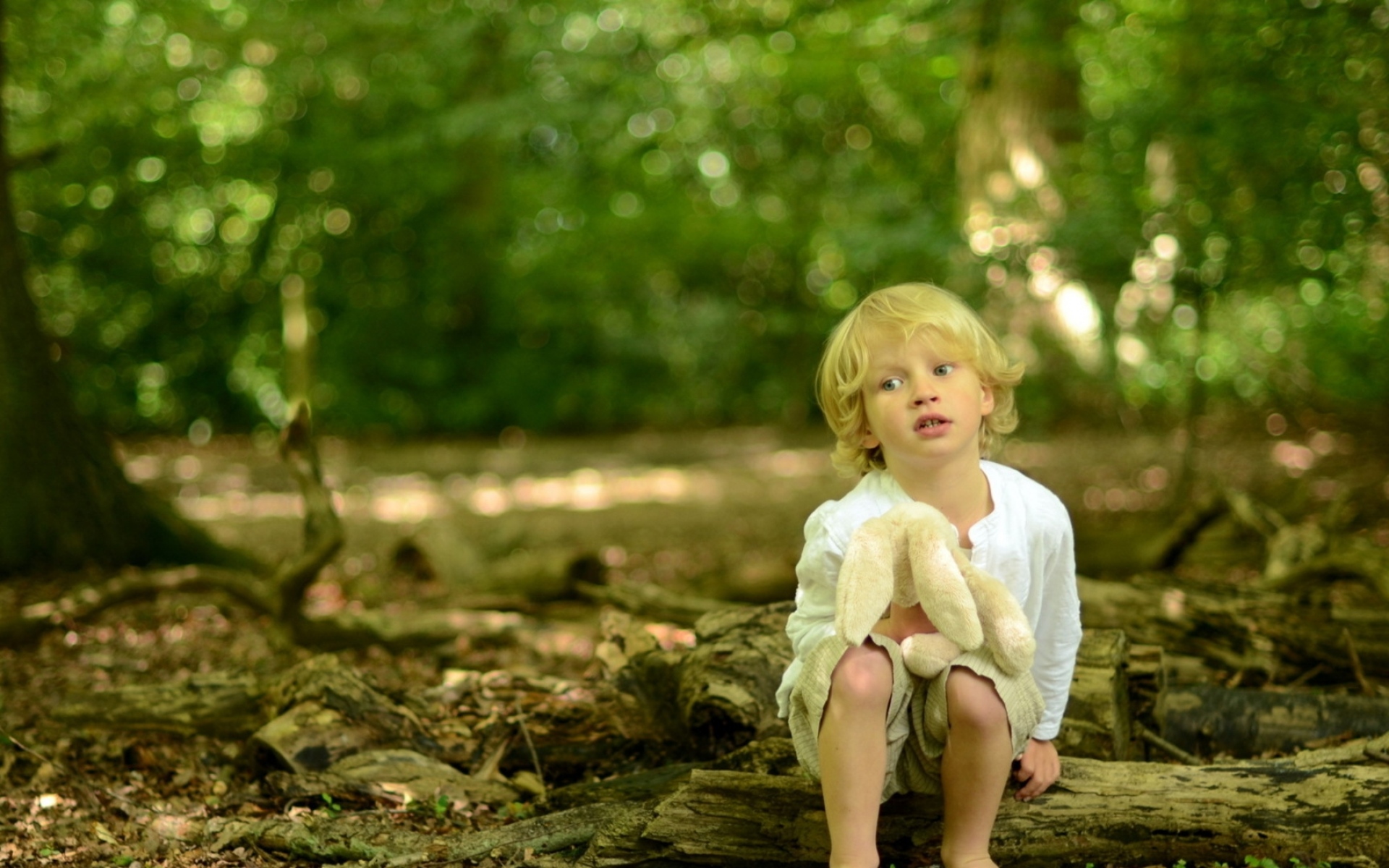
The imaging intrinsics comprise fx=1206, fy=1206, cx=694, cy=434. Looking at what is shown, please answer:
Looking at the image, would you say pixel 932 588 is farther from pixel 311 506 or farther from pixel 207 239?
pixel 207 239

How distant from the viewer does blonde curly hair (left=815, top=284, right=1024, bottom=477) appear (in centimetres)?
264

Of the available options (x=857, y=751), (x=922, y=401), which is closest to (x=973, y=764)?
(x=857, y=751)

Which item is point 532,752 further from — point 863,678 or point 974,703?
point 974,703

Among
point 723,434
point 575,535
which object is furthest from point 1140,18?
point 723,434

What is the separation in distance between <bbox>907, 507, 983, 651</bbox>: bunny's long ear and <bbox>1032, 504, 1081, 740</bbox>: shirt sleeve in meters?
0.32

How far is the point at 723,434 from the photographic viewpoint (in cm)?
1459

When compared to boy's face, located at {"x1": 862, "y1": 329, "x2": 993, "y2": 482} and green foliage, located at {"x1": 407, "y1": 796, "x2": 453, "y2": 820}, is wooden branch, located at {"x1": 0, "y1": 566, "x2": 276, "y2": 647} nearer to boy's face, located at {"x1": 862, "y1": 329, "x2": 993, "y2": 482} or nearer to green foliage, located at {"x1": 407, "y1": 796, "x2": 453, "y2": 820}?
green foliage, located at {"x1": 407, "y1": 796, "x2": 453, "y2": 820}

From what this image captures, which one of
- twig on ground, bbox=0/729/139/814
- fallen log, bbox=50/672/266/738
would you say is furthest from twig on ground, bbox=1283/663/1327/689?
twig on ground, bbox=0/729/139/814

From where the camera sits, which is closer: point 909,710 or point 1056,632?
point 909,710

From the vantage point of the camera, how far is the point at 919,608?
2.66m

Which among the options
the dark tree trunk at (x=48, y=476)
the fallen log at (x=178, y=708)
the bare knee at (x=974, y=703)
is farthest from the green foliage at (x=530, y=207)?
the bare knee at (x=974, y=703)

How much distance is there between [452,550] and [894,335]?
14.9 feet

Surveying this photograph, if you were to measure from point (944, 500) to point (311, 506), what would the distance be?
3.35 meters

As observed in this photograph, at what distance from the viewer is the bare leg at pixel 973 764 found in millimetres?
2502
